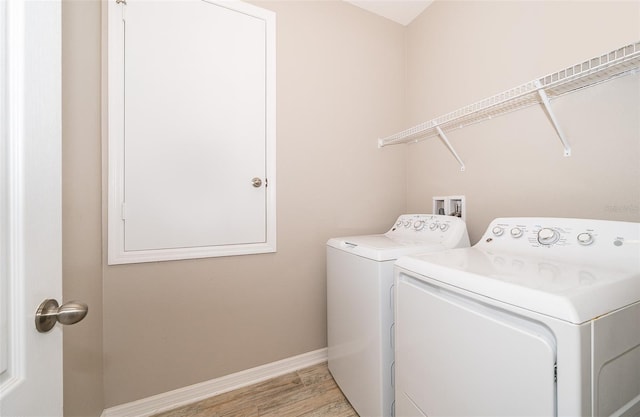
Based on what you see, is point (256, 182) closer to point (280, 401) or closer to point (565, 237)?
point (280, 401)

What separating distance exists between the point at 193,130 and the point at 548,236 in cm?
179

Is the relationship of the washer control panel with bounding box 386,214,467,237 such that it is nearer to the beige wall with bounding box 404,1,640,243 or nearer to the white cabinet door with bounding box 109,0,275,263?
the beige wall with bounding box 404,1,640,243

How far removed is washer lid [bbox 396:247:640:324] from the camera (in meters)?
0.58

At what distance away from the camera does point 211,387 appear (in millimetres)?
1495

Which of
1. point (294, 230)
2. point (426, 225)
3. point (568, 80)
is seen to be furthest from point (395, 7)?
point (294, 230)

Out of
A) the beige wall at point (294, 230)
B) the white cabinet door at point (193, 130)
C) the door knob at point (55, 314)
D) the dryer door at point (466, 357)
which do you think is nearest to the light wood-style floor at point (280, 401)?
the beige wall at point (294, 230)

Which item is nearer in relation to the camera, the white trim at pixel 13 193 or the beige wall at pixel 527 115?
the white trim at pixel 13 193

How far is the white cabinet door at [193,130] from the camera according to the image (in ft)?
4.33

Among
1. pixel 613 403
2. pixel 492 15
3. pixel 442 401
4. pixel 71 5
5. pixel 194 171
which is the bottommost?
pixel 442 401

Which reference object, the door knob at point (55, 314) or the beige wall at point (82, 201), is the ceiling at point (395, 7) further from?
the door knob at point (55, 314)

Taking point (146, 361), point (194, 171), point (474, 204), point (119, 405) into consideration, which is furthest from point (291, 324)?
point (474, 204)

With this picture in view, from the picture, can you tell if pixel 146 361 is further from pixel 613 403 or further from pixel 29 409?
pixel 613 403

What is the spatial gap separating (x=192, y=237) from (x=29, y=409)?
1.06m

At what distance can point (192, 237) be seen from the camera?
145 centimetres
